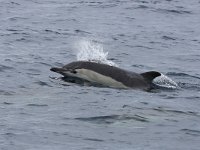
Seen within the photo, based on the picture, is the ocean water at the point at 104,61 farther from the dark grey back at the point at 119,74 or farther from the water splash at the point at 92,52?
the dark grey back at the point at 119,74

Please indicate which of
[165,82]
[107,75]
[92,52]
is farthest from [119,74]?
[92,52]

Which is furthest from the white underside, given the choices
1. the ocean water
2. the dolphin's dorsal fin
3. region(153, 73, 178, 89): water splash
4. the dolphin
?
region(153, 73, 178, 89): water splash

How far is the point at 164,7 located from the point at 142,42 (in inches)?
316

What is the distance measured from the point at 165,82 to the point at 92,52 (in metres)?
4.08

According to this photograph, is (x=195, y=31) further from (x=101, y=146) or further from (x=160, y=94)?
(x=101, y=146)

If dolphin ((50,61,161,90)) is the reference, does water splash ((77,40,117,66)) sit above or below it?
below

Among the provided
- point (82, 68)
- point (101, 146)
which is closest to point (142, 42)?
point (82, 68)

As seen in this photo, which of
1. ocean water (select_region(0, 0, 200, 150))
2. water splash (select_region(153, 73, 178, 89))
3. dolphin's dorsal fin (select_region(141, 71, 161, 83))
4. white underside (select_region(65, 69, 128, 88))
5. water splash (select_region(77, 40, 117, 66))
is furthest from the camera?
water splash (select_region(77, 40, 117, 66))

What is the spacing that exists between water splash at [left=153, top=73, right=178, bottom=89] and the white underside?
1125mm

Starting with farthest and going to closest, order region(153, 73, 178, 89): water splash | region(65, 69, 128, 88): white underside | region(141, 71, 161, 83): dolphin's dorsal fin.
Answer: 1. region(153, 73, 178, 89): water splash
2. region(65, 69, 128, 88): white underside
3. region(141, 71, 161, 83): dolphin's dorsal fin

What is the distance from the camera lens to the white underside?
1600 centimetres

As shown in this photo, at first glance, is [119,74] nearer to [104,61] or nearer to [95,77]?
[95,77]

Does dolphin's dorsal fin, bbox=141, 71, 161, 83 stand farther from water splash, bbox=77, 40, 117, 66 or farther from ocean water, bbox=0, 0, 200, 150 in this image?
water splash, bbox=77, 40, 117, 66

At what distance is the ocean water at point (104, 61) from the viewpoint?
11.8m
